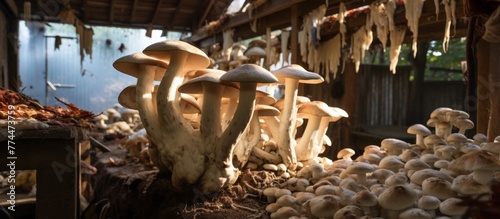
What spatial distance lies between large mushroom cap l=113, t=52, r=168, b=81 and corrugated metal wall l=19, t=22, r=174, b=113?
1234 centimetres

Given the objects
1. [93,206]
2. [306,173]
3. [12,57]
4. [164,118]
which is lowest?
[93,206]

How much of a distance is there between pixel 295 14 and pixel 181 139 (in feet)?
14.2

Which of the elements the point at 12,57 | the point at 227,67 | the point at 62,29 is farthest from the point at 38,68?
the point at 227,67

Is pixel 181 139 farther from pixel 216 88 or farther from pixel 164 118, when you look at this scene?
pixel 216 88

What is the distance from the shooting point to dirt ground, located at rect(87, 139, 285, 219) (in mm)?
3355

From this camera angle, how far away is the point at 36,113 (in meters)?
2.94

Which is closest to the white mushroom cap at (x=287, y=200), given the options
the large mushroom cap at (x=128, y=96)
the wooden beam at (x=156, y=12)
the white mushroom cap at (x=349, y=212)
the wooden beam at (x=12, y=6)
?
the white mushroom cap at (x=349, y=212)

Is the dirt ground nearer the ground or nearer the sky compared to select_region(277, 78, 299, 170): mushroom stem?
nearer the ground

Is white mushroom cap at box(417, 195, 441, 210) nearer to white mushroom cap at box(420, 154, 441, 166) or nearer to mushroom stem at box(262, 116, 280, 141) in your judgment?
white mushroom cap at box(420, 154, 441, 166)

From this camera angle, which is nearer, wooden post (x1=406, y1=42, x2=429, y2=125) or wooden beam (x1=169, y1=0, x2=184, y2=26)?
wooden post (x1=406, y1=42, x2=429, y2=125)

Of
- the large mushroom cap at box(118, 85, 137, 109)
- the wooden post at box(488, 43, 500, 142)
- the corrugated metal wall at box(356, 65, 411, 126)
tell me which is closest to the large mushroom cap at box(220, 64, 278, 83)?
the large mushroom cap at box(118, 85, 137, 109)

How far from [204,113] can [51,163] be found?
1371 mm

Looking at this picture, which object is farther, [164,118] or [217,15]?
[217,15]

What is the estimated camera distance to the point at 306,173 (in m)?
3.70
